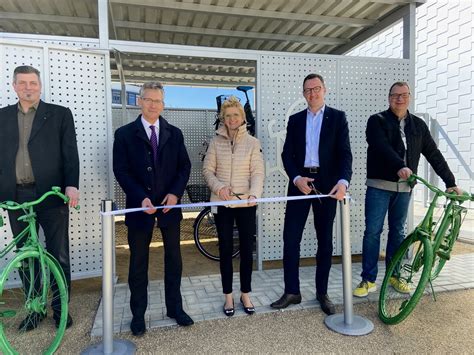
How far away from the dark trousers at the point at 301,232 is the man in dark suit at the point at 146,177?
3.44 ft

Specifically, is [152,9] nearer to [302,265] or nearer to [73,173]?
[73,173]

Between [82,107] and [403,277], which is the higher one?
[82,107]

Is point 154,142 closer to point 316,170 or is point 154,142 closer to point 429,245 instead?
point 316,170

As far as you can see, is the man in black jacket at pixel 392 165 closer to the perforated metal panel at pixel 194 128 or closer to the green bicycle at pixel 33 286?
the green bicycle at pixel 33 286

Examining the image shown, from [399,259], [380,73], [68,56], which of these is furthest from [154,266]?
[380,73]

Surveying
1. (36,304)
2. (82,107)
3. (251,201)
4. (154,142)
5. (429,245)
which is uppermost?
(82,107)

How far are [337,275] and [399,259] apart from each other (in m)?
1.18

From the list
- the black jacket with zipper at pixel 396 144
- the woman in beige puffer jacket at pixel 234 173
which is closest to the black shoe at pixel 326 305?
the woman in beige puffer jacket at pixel 234 173

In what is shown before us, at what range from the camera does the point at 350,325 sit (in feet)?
9.69

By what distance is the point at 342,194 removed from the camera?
9.71ft

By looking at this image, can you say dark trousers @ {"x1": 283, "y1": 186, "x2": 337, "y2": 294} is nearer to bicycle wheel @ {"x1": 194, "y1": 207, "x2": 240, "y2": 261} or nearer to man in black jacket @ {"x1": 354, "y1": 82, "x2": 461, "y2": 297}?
man in black jacket @ {"x1": 354, "y1": 82, "x2": 461, "y2": 297}

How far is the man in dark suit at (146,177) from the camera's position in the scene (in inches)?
109

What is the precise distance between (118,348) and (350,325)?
1.85 metres

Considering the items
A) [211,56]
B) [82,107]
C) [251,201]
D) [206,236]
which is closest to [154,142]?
[251,201]
